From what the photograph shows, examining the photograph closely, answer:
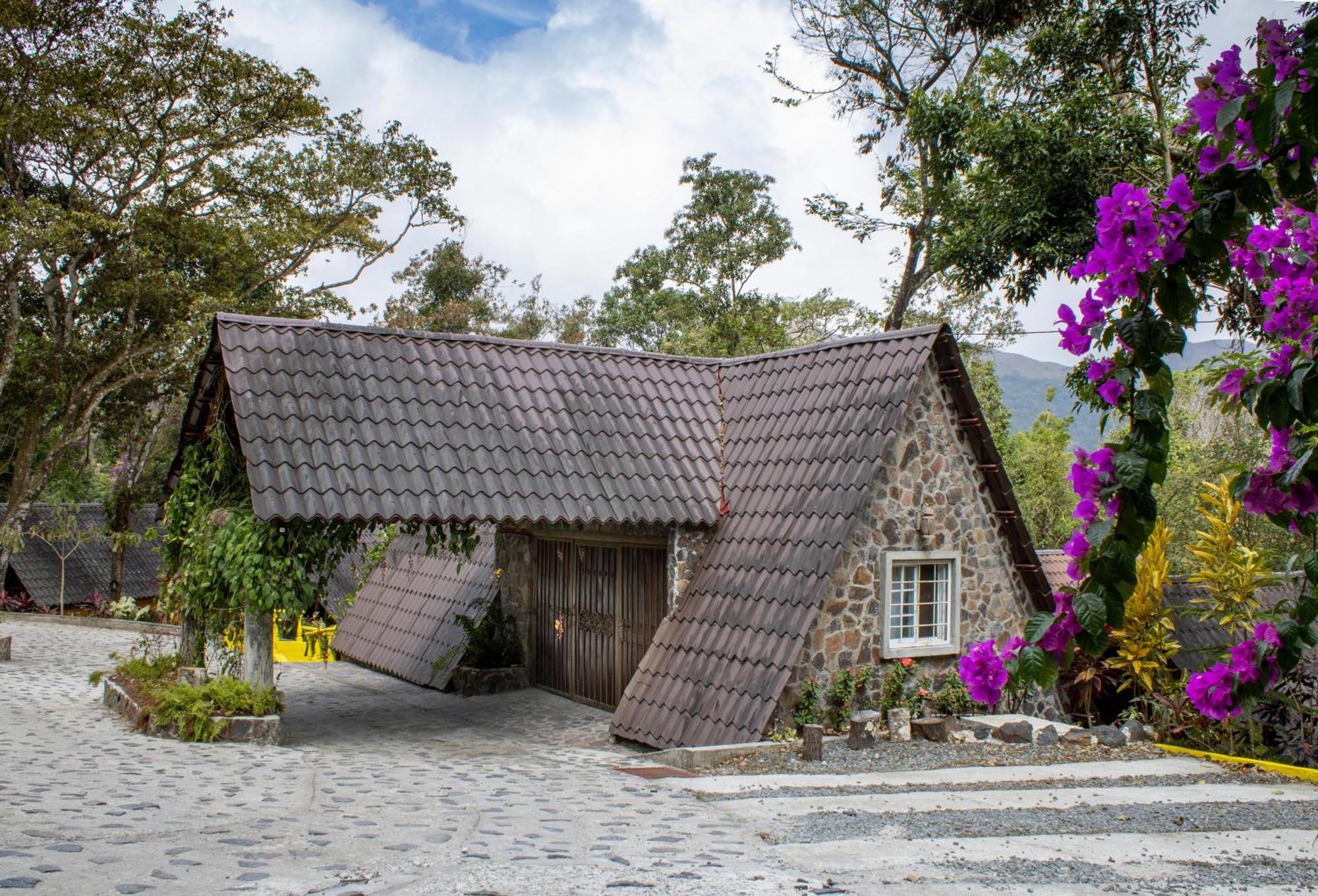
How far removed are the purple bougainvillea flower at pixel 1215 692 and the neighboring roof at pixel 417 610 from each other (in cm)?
1274

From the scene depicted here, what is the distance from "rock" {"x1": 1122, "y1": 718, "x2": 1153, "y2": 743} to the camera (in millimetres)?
12422

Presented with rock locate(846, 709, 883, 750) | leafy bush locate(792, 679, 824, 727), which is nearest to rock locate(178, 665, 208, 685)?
leafy bush locate(792, 679, 824, 727)

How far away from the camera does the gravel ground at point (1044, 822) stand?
7543 millimetres

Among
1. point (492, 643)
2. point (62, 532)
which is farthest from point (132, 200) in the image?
point (492, 643)

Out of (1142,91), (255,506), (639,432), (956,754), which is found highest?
(1142,91)

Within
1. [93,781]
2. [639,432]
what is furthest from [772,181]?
[93,781]

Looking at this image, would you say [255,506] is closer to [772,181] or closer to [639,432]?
[639,432]

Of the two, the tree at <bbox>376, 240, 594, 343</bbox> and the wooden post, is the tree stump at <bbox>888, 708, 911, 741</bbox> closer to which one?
the wooden post

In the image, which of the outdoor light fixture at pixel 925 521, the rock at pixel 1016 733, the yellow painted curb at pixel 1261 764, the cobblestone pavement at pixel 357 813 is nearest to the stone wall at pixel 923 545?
the outdoor light fixture at pixel 925 521

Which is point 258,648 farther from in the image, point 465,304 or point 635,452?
point 465,304

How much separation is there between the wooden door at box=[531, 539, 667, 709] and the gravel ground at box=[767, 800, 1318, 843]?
18.4ft

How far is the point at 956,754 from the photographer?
11.1m

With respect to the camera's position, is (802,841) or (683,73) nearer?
(802,841)

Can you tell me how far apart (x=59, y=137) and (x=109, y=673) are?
13.9 metres
